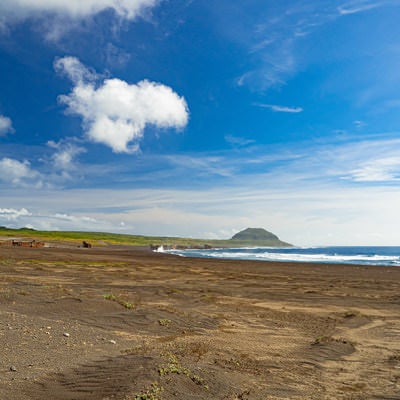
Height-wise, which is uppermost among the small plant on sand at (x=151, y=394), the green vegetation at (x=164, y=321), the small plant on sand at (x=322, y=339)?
the small plant on sand at (x=151, y=394)

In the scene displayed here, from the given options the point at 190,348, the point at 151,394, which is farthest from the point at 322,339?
the point at 151,394

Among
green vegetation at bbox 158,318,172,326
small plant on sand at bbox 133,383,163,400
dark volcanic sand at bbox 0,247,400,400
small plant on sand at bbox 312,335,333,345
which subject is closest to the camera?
small plant on sand at bbox 133,383,163,400

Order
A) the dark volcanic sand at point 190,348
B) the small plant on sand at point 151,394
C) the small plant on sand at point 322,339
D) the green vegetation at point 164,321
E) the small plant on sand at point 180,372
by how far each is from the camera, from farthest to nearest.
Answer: the green vegetation at point 164,321 → the small plant on sand at point 322,339 → the small plant on sand at point 180,372 → the dark volcanic sand at point 190,348 → the small plant on sand at point 151,394

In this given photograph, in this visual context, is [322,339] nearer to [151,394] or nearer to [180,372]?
[180,372]

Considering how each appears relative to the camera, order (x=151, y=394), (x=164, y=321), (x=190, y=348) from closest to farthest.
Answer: (x=151, y=394)
(x=190, y=348)
(x=164, y=321)

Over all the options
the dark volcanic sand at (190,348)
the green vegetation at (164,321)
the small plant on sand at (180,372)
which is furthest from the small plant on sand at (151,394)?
the green vegetation at (164,321)

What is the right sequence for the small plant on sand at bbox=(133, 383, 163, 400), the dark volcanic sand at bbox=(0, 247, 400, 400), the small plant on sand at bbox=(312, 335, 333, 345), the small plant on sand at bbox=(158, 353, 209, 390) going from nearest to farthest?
1. the small plant on sand at bbox=(133, 383, 163, 400)
2. the dark volcanic sand at bbox=(0, 247, 400, 400)
3. the small plant on sand at bbox=(158, 353, 209, 390)
4. the small plant on sand at bbox=(312, 335, 333, 345)

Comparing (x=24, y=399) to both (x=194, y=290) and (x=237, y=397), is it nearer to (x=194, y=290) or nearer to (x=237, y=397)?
(x=237, y=397)

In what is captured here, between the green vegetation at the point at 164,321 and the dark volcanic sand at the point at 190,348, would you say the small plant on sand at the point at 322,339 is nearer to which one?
the dark volcanic sand at the point at 190,348

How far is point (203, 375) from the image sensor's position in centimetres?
775

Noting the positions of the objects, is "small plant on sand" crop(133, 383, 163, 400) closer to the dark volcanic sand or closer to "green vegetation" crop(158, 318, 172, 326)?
the dark volcanic sand

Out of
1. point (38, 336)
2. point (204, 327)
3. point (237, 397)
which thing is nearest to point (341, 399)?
point (237, 397)

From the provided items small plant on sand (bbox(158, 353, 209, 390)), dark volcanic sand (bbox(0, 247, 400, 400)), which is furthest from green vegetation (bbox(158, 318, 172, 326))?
small plant on sand (bbox(158, 353, 209, 390))

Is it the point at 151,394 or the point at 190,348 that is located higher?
the point at 151,394
